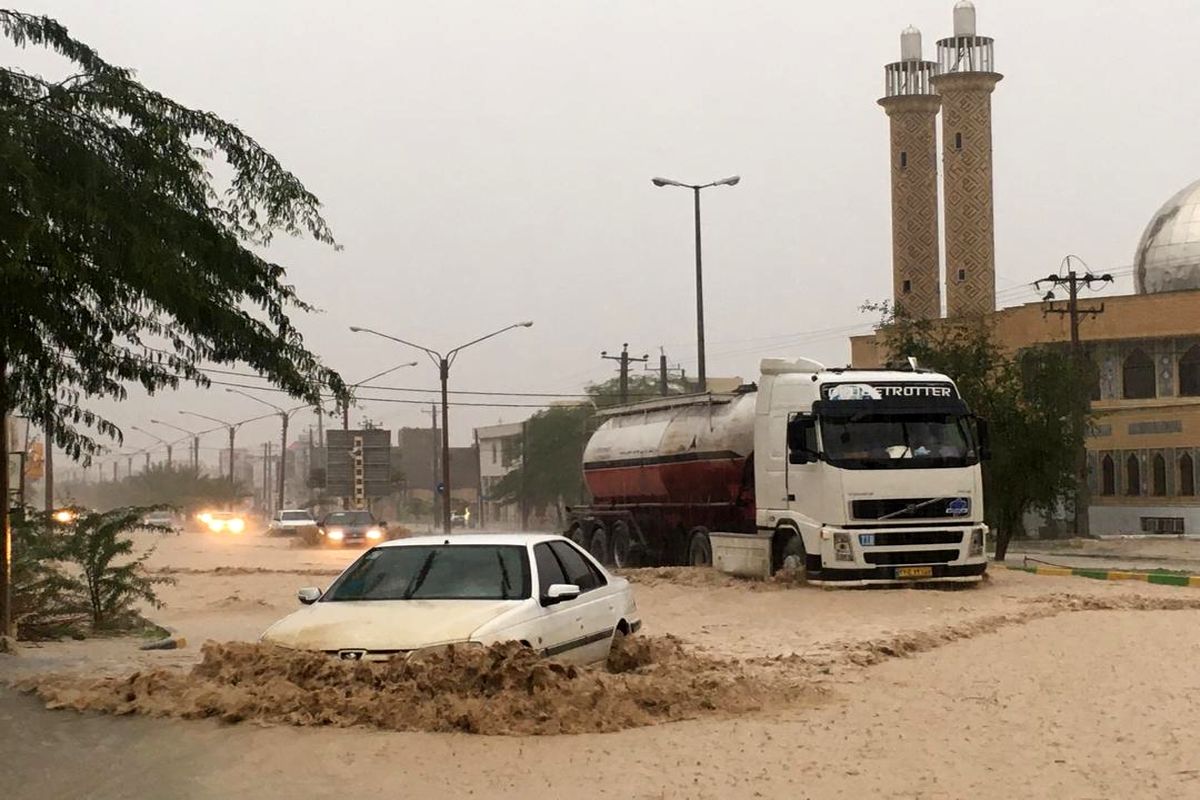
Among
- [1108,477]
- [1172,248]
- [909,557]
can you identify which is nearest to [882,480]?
[909,557]

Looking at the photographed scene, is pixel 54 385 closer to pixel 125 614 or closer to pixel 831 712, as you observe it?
pixel 125 614

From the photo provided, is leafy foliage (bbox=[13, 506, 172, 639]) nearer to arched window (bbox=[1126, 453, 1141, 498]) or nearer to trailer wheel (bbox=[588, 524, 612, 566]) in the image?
trailer wheel (bbox=[588, 524, 612, 566])

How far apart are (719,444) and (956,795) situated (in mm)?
19544

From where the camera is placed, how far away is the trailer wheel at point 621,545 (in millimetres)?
31438

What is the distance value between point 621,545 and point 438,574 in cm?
1983

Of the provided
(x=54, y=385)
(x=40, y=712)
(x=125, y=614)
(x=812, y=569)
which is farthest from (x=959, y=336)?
(x=40, y=712)

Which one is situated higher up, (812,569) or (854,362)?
(854,362)

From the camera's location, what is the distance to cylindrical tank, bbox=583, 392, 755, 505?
27.7 m

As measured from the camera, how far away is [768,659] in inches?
583

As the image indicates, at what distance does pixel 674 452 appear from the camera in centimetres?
3005

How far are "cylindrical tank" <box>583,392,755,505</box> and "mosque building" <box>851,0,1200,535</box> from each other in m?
24.0

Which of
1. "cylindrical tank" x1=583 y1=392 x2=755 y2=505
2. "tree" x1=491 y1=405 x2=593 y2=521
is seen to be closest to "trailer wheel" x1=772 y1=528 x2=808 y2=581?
"cylindrical tank" x1=583 y1=392 x2=755 y2=505

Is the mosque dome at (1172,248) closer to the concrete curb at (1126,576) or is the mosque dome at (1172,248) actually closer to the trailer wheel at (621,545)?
the concrete curb at (1126,576)

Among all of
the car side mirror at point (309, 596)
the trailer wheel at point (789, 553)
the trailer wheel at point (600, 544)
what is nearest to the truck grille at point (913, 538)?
the trailer wheel at point (789, 553)
